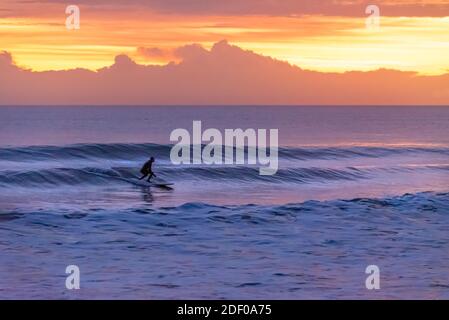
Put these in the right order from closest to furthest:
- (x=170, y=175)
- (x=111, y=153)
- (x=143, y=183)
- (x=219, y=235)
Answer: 1. (x=219, y=235)
2. (x=143, y=183)
3. (x=170, y=175)
4. (x=111, y=153)

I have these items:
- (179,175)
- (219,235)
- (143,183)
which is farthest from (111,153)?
(219,235)

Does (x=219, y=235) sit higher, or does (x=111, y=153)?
(x=111, y=153)

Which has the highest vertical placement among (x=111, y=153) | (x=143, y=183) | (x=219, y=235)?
(x=111, y=153)

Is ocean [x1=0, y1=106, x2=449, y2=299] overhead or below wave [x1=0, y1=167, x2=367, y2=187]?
below

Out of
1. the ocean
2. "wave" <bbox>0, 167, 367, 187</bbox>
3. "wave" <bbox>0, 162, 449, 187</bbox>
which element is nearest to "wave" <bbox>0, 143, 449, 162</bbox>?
"wave" <bbox>0, 162, 449, 187</bbox>

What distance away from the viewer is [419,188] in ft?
95.9

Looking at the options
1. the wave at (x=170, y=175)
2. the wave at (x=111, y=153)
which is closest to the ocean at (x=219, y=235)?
the wave at (x=170, y=175)

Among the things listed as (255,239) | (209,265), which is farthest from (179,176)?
(209,265)

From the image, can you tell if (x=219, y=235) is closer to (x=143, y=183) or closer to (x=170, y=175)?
(x=143, y=183)

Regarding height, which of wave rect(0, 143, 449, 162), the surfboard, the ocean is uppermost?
wave rect(0, 143, 449, 162)

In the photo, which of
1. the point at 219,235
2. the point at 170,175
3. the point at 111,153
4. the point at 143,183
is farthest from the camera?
the point at 111,153

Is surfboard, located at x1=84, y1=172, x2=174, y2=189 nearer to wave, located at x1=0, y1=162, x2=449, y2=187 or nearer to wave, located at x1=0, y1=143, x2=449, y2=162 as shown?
wave, located at x1=0, y1=162, x2=449, y2=187

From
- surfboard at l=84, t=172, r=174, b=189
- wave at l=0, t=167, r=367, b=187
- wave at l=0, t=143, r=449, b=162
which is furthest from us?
wave at l=0, t=143, r=449, b=162
